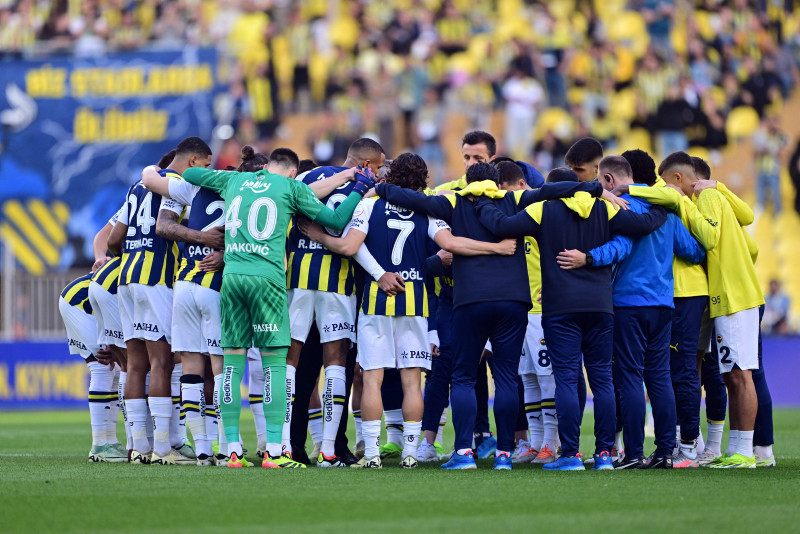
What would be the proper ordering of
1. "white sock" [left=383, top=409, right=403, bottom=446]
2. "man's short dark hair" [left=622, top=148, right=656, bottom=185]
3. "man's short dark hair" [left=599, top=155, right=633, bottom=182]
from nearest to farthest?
"man's short dark hair" [left=599, top=155, right=633, bottom=182]
"man's short dark hair" [left=622, top=148, right=656, bottom=185]
"white sock" [left=383, top=409, right=403, bottom=446]

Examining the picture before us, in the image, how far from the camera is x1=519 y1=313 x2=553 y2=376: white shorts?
8.72m

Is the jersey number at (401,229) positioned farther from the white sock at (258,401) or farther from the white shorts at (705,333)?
the white shorts at (705,333)

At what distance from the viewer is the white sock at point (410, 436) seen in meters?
7.86

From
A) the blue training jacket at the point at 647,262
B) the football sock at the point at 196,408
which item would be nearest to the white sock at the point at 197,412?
the football sock at the point at 196,408

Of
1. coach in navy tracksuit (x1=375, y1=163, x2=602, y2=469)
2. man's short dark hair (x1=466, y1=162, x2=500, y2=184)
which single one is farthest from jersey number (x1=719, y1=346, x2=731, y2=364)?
man's short dark hair (x1=466, y1=162, x2=500, y2=184)

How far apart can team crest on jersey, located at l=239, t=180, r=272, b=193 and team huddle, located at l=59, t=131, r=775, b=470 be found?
34mm

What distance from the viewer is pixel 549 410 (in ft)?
28.5

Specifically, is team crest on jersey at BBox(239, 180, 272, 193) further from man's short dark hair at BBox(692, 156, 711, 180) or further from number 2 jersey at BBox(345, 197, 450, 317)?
man's short dark hair at BBox(692, 156, 711, 180)

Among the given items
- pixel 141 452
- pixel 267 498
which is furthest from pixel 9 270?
pixel 267 498

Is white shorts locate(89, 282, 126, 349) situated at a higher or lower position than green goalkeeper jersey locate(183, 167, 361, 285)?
lower

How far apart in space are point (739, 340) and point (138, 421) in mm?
4631

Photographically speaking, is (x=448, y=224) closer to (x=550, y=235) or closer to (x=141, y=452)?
(x=550, y=235)

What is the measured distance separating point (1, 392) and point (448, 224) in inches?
521

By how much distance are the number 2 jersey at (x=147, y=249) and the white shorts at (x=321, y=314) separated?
110 cm
